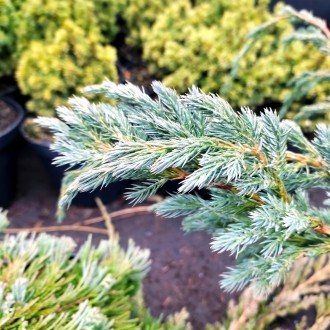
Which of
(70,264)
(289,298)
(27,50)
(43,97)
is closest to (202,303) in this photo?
(289,298)

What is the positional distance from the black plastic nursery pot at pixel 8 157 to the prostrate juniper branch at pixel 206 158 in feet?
3.70

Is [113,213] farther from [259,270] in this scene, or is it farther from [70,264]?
[259,270]

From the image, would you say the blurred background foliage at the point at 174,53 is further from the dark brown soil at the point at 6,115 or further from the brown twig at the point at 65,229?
the brown twig at the point at 65,229

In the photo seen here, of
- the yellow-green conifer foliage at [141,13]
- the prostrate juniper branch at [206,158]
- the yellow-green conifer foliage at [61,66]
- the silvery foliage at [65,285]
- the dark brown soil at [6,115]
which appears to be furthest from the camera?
the yellow-green conifer foliage at [141,13]

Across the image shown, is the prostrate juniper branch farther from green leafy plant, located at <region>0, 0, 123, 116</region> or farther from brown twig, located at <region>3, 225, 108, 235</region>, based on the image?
brown twig, located at <region>3, 225, 108, 235</region>

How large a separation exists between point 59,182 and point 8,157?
0.25 m

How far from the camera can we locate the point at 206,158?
0.66 meters

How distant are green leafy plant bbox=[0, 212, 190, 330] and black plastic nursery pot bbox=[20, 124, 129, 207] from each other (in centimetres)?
83

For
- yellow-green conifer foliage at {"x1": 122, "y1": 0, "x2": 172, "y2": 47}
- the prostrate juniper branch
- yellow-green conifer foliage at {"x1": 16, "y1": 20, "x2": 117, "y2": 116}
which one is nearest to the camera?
the prostrate juniper branch

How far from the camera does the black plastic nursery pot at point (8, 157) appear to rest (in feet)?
6.23

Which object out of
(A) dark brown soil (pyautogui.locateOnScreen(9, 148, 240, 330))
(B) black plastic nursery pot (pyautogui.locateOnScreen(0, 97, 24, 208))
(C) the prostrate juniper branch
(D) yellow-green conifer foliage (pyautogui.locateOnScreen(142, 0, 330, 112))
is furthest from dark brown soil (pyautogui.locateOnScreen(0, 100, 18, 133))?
(C) the prostrate juniper branch

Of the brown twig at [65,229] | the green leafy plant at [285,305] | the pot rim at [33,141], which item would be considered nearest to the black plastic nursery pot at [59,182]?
the pot rim at [33,141]

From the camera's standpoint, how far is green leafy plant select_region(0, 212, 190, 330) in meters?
0.90

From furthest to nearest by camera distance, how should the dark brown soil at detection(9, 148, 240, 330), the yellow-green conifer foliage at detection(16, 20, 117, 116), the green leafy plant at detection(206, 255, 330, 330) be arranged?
the yellow-green conifer foliage at detection(16, 20, 117, 116)
the dark brown soil at detection(9, 148, 240, 330)
the green leafy plant at detection(206, 255, 330, 330)
